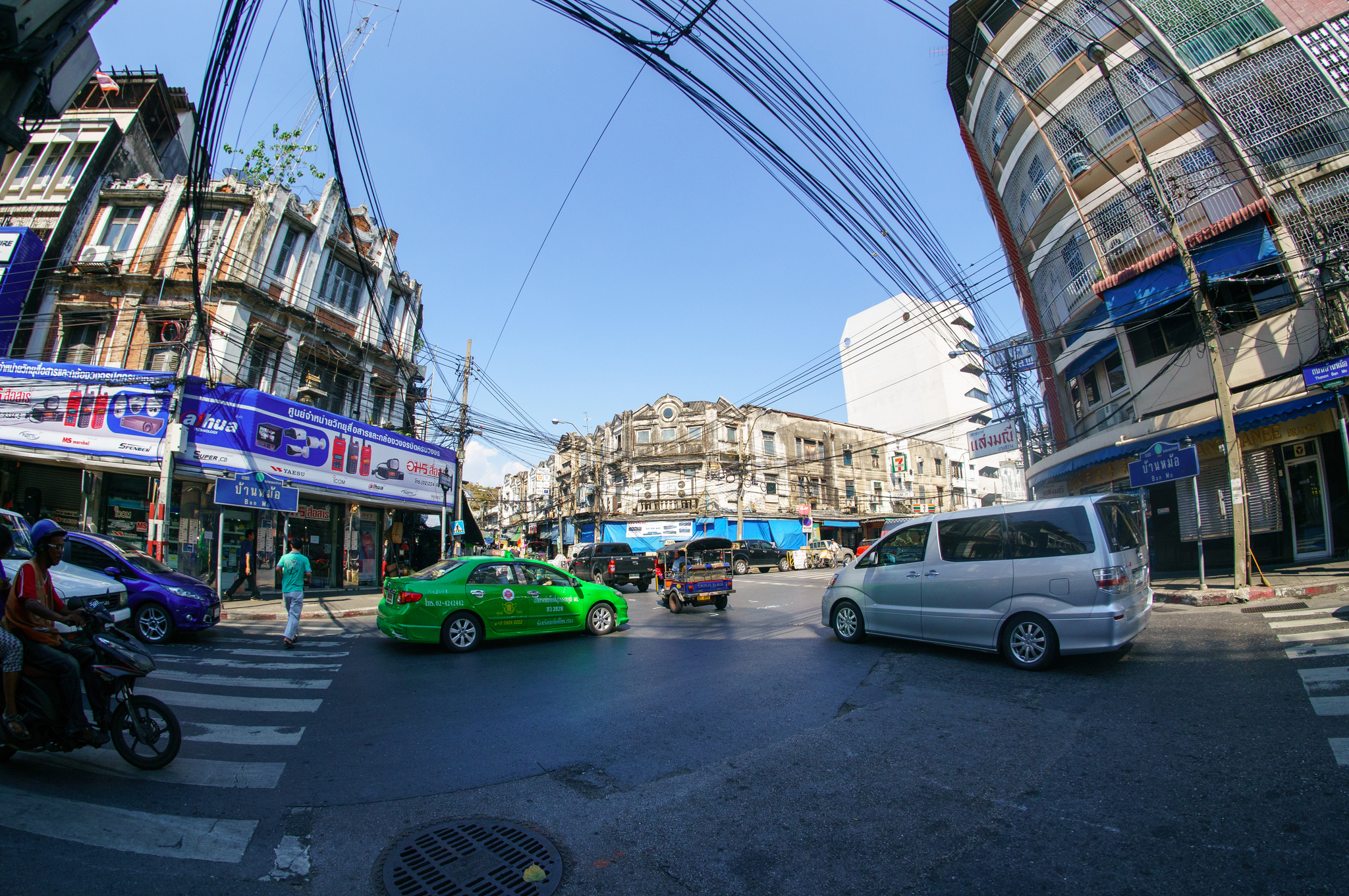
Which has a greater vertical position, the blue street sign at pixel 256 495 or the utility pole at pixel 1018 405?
the utility pole at pixel 1018 405

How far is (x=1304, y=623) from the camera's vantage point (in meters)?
7.93

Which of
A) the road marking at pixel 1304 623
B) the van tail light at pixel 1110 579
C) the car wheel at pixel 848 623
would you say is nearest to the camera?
the van tail light at pixel 1110 579

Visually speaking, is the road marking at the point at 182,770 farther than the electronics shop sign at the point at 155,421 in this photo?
No

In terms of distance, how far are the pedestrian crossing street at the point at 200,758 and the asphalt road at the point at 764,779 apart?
3 centimetres

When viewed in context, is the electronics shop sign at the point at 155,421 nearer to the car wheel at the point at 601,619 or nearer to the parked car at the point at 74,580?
the parked car at the point at 74,580

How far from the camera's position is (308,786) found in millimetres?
4016

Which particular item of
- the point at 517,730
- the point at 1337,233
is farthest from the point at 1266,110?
the point at 517,730

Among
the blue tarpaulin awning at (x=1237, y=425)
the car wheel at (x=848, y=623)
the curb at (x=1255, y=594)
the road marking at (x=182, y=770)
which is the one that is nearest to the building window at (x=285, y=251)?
the road marking at (x=182, y=770)

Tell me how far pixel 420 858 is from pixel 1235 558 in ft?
48.0

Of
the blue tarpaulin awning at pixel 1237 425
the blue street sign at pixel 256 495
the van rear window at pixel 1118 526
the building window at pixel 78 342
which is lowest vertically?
the van rear window at pixel 1118 526

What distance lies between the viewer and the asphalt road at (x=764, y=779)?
2.87m

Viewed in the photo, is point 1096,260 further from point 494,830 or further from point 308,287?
point 308,287

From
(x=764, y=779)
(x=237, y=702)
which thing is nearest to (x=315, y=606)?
(x=237, y=702)

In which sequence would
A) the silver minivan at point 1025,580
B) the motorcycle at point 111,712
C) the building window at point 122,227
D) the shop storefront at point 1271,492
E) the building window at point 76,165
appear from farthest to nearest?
1. the building window at point 76,165
2. the building window at point 122,227
3. the shop storefront at point 1271,492
4. the silver minivan at point 1025,580
5. the motorcycle at point 111,712
